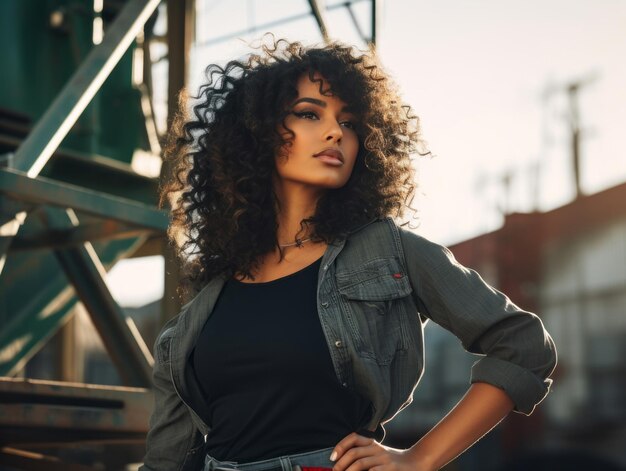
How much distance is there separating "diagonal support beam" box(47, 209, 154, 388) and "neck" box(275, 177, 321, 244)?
116 inches

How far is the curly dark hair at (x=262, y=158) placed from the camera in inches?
105

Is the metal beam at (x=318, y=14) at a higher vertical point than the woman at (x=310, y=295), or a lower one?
higher

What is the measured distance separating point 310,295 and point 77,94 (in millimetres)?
2812

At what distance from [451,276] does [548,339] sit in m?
0.25

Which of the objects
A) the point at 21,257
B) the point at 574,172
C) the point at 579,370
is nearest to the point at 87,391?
the point at 21,257

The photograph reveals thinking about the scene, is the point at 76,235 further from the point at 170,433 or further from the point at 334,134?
the point at 334,134

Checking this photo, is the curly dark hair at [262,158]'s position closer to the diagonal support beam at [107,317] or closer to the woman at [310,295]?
the woman at [310,295]

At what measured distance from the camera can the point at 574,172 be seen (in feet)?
95.0

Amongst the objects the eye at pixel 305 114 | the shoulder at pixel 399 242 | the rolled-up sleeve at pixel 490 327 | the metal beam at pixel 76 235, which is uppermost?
the metal beam at pixel 76 235

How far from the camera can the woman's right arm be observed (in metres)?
2.78

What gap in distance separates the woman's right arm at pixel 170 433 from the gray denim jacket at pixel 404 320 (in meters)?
0.17

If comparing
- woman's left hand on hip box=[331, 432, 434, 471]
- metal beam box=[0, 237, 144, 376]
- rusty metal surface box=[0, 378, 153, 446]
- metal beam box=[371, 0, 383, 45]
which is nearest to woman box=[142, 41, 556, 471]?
woman's left hand on hip box=[331, 432, 434, 471]

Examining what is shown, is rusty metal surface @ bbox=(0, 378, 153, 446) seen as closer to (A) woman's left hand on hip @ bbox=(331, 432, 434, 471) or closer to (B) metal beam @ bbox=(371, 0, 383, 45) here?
(B) metal beam @ bbox=(371, 0, 383, 45)

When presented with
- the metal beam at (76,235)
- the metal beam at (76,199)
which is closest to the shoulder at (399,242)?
the metal beam at (76,199)
